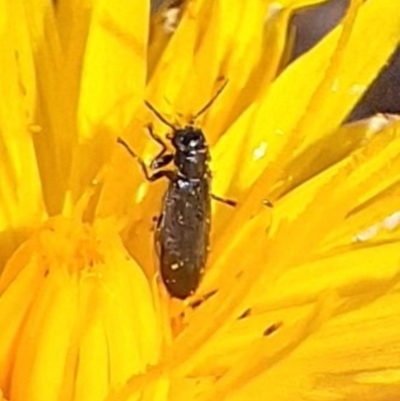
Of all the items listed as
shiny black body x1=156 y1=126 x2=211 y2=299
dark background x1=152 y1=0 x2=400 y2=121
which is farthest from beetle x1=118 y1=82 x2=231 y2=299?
dark background x1=152 y1=0 x2=400 y2=121

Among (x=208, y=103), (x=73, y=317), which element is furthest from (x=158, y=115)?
(x=73, y=317)

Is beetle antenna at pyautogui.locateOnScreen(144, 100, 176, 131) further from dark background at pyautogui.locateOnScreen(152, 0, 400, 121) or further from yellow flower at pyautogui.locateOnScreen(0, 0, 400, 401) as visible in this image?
dark background at pyautogui.locateOnScreen(152, 0, 400, 121)

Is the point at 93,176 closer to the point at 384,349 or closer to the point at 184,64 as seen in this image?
the point at 184,64

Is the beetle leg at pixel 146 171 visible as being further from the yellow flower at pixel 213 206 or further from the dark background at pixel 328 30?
the dark background at pixel 328 30

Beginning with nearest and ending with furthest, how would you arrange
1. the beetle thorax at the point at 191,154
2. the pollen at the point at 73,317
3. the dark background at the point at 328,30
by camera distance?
the pollen at the point at 73,317, the beetle thorax at the point at 191,154, the dark background at the point at 328,30

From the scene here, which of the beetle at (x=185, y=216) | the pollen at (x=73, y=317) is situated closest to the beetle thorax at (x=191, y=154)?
the beetle at (x=185, y=216)

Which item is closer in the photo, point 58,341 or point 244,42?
point 58,341

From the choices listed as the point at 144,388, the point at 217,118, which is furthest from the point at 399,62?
the point at 144,388
